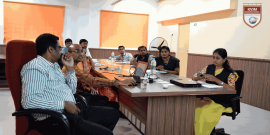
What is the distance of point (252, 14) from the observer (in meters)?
4.10

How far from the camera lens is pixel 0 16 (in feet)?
20.1

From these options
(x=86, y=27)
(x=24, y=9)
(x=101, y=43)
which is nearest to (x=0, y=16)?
(x=24, y=9)

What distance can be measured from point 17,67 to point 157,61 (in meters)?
2.52

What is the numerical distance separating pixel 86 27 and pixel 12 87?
5822mm

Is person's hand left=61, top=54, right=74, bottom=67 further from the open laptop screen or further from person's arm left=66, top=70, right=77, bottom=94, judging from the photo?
the open laptop screen

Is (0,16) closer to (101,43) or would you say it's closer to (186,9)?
(101,43)

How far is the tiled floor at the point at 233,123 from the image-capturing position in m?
2.64

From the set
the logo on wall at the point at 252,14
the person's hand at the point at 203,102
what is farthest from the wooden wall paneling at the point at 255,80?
the person's hand at the point at 203,102

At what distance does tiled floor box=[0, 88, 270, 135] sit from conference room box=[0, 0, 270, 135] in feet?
0.04

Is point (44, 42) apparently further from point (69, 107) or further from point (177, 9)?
point (177, 9)

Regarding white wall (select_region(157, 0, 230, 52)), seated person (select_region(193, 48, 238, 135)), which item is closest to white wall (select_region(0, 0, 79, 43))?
white wall (select_region(157, 0, 230, 52))

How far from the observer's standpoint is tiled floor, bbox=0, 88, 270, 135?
264 centimetres

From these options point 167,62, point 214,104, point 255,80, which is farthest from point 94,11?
point 214,104

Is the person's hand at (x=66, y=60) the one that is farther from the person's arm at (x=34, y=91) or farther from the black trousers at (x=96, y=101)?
the black trousers at (x=96, y=101)
